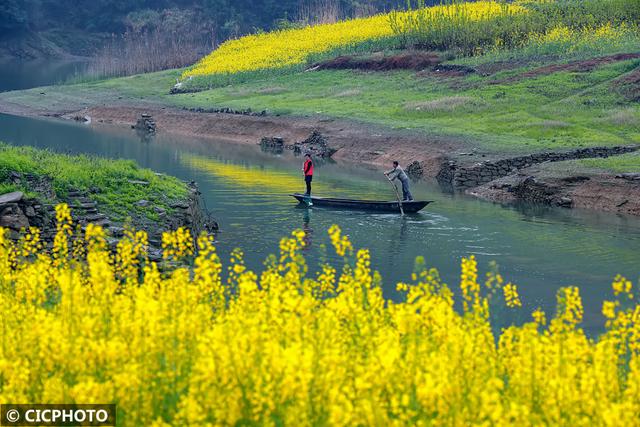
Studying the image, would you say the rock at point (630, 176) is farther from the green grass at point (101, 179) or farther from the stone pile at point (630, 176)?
the green grass at point (101, 179)

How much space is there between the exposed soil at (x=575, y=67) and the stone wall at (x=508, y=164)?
20276 mm

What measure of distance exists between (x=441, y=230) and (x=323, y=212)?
5317 mm

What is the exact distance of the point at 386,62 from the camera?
89.0 metres

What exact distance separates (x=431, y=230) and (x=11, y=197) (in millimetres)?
16881

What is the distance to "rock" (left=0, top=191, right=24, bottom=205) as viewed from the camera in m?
25.6

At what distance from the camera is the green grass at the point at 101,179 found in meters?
29.6

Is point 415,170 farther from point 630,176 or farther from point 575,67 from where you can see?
point 575,67

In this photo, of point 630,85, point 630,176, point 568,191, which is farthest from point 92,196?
point 630,85

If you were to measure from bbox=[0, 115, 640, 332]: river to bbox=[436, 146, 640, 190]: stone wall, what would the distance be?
160 centimetres

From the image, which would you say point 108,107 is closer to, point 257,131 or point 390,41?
point 257,131

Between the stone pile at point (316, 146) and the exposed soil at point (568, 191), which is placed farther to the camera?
the stone pile at point (316, 146)

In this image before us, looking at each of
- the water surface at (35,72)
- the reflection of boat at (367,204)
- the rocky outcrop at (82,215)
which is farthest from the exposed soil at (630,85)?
the water surface at (35,72)

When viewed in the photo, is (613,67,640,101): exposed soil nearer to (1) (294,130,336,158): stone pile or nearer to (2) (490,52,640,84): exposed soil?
(2) (490,52,640,84): exposed soil

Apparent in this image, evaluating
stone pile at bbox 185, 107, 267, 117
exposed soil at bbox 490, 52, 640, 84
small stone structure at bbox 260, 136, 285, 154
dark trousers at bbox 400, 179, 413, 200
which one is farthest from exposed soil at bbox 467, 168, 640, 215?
stone pile at bbox 185, 107, 267, 117
